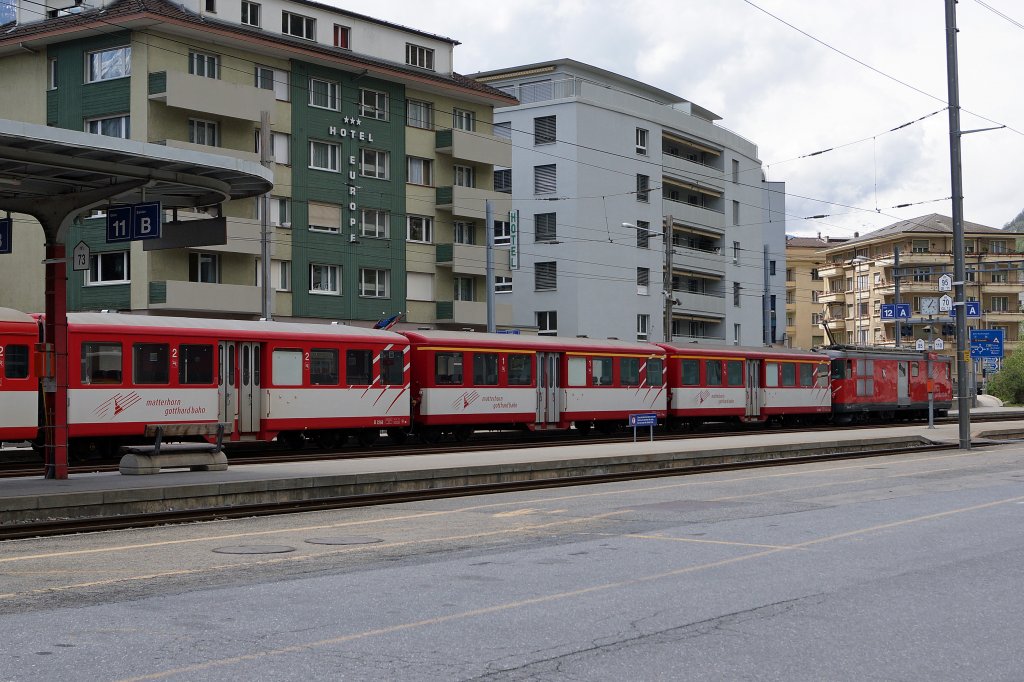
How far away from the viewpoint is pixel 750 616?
879cm

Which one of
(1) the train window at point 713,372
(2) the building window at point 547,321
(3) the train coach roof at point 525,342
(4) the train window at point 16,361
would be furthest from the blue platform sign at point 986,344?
(4) the train window at point 16,361

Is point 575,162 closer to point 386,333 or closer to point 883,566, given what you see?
point 386,333

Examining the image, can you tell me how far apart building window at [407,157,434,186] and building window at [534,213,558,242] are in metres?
11.4

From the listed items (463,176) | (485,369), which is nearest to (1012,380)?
(463,176)

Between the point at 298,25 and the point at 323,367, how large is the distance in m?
25.1

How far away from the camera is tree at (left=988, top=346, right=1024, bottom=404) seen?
272 feet

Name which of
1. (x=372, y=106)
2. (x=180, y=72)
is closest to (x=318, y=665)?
(x=180, y=72)

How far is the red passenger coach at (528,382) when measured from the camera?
31.6 metres

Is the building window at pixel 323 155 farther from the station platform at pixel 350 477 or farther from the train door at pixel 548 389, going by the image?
the station platform at pixel 350 477

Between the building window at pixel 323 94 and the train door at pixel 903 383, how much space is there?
989 inches

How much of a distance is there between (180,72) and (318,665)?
39.4 meters

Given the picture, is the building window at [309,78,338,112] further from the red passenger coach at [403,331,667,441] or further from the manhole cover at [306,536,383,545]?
the manhole cover at [306,536,383,545]

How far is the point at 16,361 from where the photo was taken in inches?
930

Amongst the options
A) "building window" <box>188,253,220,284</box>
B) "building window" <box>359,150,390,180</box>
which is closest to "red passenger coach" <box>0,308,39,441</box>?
"building window" <box>188,253,220,284</box>
